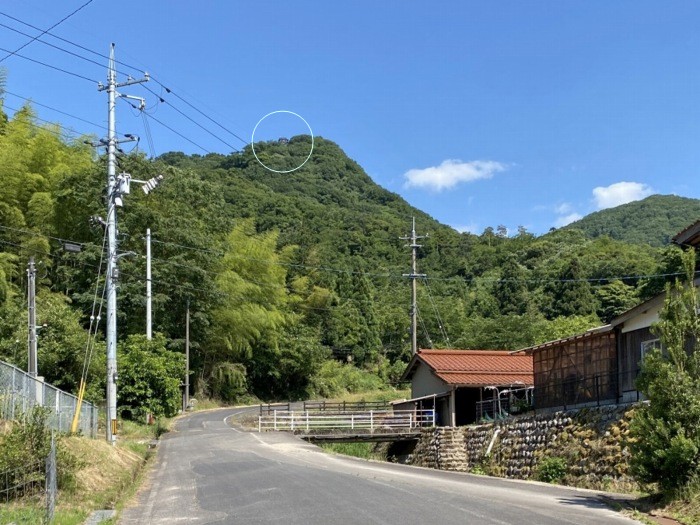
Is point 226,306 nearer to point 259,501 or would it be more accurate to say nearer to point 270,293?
point 270,293

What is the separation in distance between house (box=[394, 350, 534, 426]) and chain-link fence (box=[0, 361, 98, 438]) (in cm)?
1720

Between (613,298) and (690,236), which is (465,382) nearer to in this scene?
(690,236)

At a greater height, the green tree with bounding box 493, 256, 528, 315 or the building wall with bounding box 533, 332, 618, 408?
the green tree with bounding box 493, 256, 528, 315

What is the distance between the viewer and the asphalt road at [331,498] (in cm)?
1077

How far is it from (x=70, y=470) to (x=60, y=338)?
2206 cm

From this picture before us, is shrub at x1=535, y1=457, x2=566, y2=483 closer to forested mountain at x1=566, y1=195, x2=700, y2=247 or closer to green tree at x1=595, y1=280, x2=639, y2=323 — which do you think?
green tree at x1=595, y1=280, x2=639, y2=323

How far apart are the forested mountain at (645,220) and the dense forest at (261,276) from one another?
25714mm

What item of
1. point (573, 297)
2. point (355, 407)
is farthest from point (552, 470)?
point (573, 297)

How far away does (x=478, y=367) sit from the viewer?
33.8 m

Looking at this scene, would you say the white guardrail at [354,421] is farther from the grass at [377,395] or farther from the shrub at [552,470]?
the grass at [377,395]

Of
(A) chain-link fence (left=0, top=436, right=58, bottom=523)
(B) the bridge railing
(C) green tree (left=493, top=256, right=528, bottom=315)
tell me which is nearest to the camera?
(A) chain-link fence (left=0, top=436, right=58, bottom=523)

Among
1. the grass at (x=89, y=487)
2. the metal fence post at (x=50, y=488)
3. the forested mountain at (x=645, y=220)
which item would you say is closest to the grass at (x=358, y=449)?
the grass at (x=89, y=487)

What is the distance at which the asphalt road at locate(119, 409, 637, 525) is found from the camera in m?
10.8

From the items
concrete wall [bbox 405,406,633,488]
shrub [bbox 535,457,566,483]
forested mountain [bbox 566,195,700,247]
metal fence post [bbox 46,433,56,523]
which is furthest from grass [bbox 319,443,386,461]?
forested mountain [bbox 566,195,700,247]
